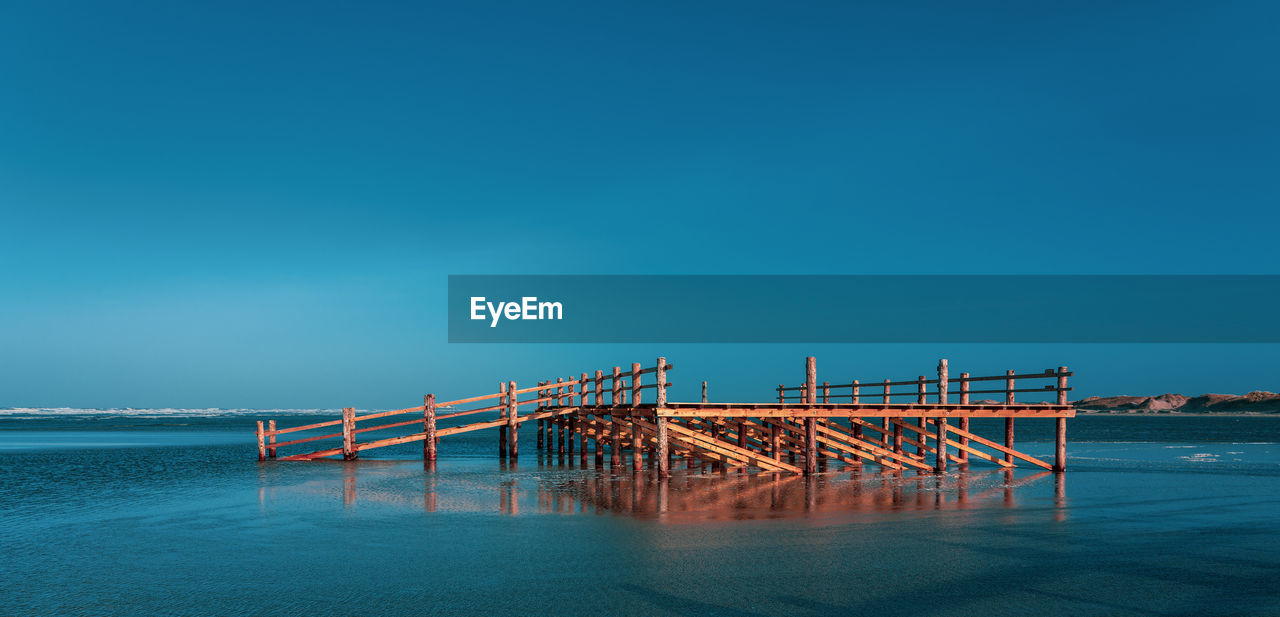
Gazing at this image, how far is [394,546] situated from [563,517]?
3.50m

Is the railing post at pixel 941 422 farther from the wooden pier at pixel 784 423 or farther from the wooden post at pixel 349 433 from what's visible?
the wooden post at pixel 349 433

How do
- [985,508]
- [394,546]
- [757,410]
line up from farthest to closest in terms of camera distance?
1. [757,410]
2. [985,508]
3. [394,546]

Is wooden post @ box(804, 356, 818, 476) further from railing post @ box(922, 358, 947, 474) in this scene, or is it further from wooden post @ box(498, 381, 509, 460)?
wooden post @ box(498, 381, 509, 460)

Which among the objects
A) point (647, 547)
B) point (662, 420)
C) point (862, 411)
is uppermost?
point (862, 411)

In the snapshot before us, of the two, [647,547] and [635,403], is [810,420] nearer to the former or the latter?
[635,403]

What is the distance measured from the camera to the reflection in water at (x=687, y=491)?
48.5 ft

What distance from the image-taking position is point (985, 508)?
14672mm

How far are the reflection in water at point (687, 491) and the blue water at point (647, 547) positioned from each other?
12cm

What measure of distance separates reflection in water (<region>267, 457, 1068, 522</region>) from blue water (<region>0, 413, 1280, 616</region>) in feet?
0.40

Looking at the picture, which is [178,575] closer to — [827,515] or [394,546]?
[394,546]

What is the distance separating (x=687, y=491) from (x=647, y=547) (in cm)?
746

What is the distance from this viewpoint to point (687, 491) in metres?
18.0

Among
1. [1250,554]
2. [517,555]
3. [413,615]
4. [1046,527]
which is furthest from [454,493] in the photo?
[1250,554]

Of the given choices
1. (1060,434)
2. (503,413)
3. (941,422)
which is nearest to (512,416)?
(503,413)
